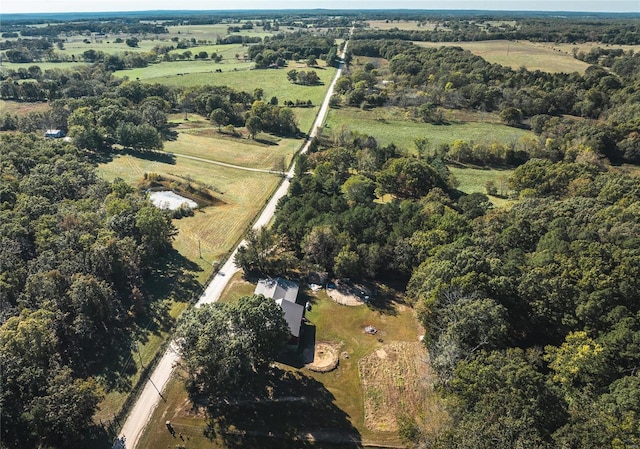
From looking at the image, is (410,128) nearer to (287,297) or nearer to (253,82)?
(253,82)

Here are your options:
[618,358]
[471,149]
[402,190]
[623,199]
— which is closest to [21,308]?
[618,358]

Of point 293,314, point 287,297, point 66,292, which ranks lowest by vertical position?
point 287,297

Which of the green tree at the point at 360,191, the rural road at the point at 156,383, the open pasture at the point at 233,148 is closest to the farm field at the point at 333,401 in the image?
the rural road at the point at 156,383

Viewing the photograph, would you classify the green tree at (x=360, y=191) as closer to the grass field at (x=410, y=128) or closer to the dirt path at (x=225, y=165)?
the dirt path at (x=225, y=165)

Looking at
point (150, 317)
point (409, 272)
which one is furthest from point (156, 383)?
point (409, 272)

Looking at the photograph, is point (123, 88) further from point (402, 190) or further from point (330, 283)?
point (330, 283)
